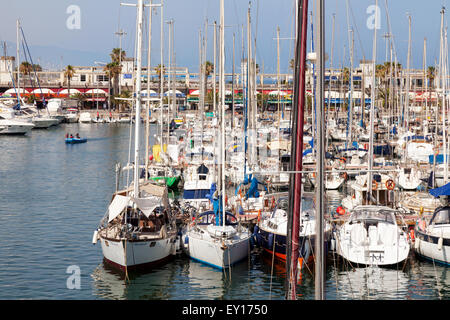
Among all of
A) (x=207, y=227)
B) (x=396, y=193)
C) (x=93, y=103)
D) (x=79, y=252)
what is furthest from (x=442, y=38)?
(x=93, y=103)

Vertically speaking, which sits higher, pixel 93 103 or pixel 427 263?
pixel 93 103

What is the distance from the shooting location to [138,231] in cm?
Result: 2559

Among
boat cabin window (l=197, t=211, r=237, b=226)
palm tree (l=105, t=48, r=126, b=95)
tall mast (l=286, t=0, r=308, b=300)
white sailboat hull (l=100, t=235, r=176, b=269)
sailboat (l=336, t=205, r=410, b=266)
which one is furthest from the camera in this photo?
palm tree (l=105, t=48, r=126, b=95)

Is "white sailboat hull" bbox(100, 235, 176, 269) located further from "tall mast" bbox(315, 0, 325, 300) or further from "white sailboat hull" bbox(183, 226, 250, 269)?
"tall mast" bbox(315, 0, 325, 300)

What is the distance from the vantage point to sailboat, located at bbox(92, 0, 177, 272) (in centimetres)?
2467

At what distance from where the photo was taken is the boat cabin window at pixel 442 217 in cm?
2552

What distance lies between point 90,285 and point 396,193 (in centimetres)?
1722

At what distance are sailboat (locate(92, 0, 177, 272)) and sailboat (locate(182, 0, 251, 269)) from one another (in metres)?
0.97

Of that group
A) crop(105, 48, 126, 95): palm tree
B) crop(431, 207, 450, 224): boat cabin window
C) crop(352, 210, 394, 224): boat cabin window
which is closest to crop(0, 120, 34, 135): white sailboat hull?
crop(105, 48, 126, 95): palm tree

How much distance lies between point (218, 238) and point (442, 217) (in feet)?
29.5

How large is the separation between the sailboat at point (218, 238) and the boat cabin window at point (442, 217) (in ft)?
24.7

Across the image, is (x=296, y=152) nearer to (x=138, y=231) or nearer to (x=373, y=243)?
(x=373, y=243)

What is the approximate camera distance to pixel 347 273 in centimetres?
2516
